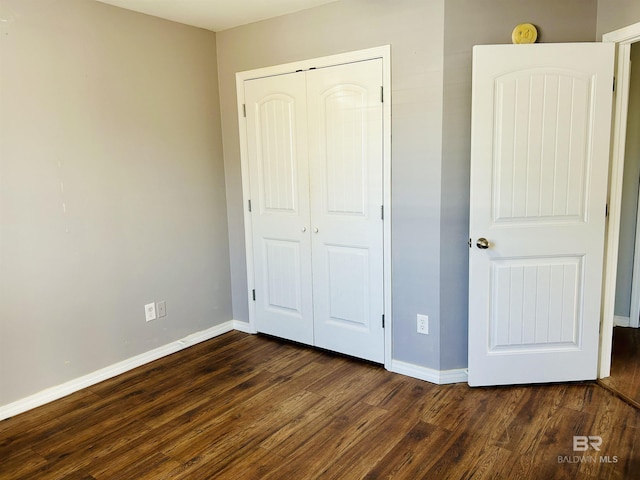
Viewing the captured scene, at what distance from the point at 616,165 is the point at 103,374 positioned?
10.9 ft

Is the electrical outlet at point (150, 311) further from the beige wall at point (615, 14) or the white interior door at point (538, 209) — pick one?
the beige wall at point (615, 14)

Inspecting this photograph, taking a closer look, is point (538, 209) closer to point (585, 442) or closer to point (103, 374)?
point (585, 442)

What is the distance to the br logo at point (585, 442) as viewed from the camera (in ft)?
6.99

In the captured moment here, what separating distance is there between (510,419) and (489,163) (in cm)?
136

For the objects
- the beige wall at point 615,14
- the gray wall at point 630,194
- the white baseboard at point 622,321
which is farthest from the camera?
the white baseboard at point 622,321

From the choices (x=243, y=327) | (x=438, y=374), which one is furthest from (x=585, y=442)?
(x=243, y=327)

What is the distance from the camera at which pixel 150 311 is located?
10.5 ft

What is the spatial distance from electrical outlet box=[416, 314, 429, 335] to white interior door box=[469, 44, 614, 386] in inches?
10.2

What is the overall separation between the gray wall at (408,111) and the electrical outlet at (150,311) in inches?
66.1

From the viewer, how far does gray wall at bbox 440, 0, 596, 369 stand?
2.49 meters

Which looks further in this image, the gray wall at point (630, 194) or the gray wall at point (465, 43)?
the gray wall at point (630, 194)

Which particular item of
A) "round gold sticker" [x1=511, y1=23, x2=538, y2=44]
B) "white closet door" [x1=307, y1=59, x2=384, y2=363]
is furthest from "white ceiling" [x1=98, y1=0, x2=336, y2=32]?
"round gold sticker" [x1=511, y1=23, x2=538, y2=44]

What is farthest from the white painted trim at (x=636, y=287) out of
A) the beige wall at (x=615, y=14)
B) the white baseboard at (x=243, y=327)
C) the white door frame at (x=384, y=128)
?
the white baseboard at (x=243, y=327)

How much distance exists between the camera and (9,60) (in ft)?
7.86
